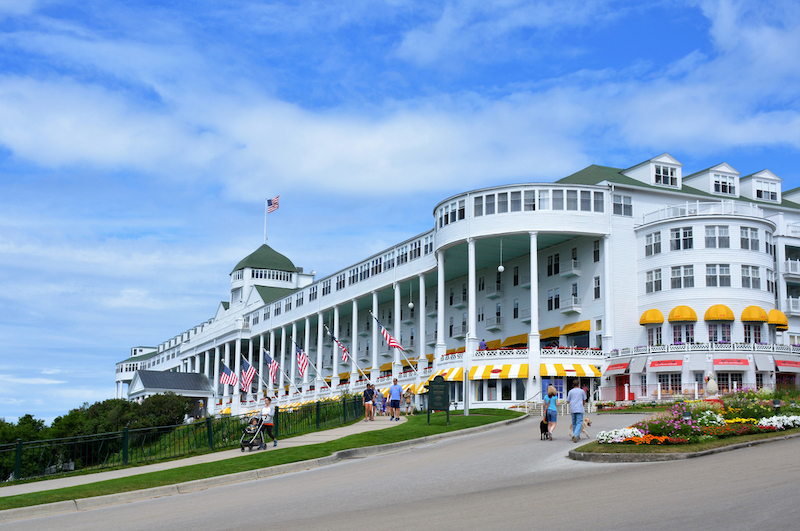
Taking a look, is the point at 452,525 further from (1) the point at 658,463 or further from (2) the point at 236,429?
(2) the point at 236,429

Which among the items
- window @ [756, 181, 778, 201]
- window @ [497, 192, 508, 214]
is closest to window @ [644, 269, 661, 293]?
window @ [497, 192, 508, 214]

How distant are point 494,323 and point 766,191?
2357 cm

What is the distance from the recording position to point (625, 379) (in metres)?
51.9

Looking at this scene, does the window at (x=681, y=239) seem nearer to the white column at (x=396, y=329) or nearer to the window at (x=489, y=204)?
the window at (x=489, y=204)

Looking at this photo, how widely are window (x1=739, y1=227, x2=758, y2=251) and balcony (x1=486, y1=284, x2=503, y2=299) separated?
769 inches

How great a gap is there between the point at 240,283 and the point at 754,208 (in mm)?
74161

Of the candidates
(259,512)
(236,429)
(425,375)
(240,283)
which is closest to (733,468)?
(259,512)

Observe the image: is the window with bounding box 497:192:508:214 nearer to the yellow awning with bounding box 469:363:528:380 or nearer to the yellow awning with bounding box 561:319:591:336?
the yellow awning with bounding box 561:319:591:336

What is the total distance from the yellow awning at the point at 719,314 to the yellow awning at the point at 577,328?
8295mm

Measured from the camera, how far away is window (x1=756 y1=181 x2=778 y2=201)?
64.5 metres

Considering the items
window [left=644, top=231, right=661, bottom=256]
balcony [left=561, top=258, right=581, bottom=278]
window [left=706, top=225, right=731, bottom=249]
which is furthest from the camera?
balcony [left=561, top=258, right=581, bottom=278]

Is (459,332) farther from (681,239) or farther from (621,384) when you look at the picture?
(681,239)

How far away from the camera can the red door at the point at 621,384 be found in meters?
51.4

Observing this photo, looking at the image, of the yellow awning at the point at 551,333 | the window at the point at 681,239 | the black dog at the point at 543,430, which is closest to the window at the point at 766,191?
the window at the point at 681,239
